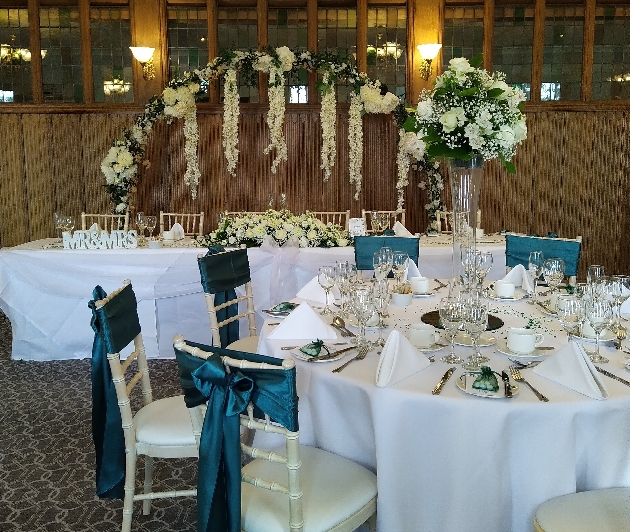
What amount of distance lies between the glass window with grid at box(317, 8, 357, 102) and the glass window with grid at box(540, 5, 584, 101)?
2.65 m

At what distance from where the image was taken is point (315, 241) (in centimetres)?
566

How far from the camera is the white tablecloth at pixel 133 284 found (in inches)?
208

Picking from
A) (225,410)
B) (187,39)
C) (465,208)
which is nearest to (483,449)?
(225,410)

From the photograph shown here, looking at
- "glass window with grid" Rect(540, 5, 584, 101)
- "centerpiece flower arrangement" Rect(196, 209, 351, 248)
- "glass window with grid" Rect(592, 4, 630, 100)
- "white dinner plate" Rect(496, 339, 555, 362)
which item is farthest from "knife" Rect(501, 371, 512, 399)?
"glass window with grid" Rect(592, 4, 630, 100)

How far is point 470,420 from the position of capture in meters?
2.02

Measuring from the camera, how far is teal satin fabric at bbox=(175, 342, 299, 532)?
1.88m

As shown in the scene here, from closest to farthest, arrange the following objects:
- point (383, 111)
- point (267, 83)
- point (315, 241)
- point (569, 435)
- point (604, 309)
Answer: point (569, 435)
point (604, 309)
point (315, 241)
point (383, 111)
point (267, 83)

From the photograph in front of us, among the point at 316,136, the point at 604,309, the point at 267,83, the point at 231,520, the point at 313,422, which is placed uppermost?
the point at 267,83

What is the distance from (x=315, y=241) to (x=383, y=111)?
2970mm

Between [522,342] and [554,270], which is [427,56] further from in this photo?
[522,342]

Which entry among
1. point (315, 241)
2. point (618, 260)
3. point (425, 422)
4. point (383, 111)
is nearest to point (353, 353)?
point (425, 422)

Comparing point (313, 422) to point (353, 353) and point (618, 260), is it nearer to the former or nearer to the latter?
point (353, 353)

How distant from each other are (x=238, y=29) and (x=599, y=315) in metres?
7.41

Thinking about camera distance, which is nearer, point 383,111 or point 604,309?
point 604,309
